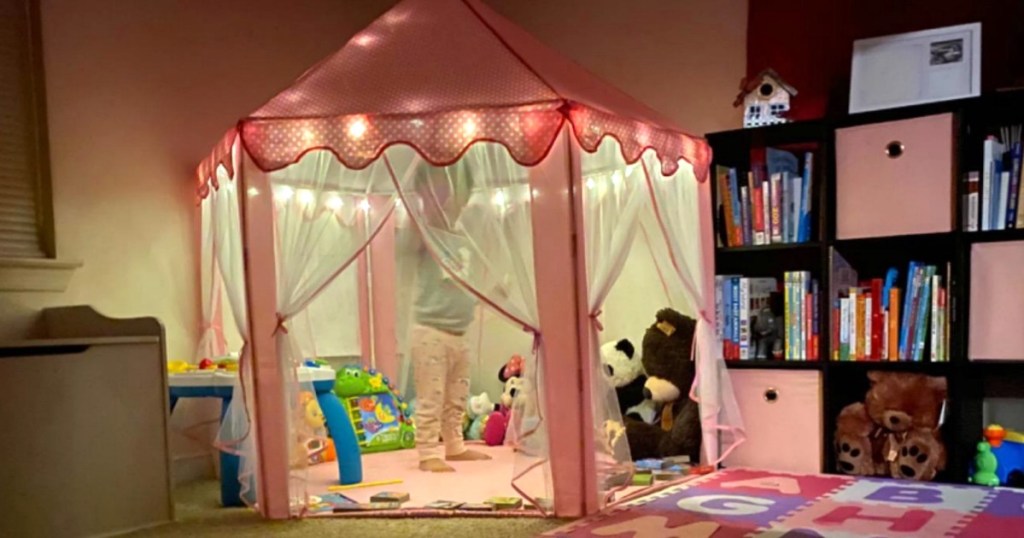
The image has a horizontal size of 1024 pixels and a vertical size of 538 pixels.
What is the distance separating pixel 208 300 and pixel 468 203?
125 cm

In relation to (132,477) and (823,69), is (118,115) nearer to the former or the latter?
(132,477)

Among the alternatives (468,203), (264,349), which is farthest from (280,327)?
(468,203)

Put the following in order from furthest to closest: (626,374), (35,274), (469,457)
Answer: (626,374) < (469,457) < (35,274)

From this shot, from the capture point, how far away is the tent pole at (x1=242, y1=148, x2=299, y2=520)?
2586 mm

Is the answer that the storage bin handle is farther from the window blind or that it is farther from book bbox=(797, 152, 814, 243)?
the window blind

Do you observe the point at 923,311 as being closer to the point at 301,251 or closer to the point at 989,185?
the point at 989,185

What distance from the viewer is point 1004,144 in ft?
9.13

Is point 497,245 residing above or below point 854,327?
above

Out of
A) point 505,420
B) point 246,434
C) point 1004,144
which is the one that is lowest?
point 505,420

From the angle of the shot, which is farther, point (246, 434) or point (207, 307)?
point (207, 307)

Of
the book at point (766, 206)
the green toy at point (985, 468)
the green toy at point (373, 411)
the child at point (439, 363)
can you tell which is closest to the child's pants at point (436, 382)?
the child at point (439, 363)

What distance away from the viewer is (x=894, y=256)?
3.15 m

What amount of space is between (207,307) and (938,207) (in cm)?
Answer: 283

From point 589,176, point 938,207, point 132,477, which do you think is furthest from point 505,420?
point 938,207
